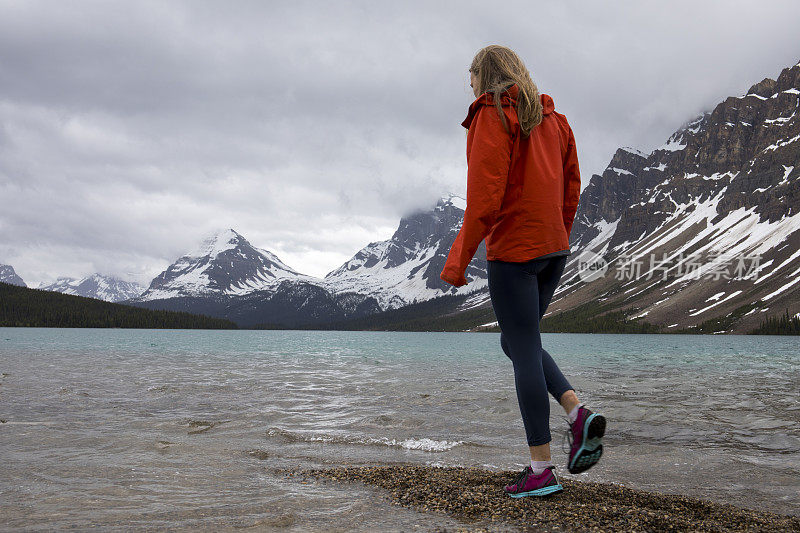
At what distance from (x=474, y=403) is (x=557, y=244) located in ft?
28.9

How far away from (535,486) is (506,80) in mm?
4166

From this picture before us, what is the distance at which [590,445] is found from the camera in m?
4.91

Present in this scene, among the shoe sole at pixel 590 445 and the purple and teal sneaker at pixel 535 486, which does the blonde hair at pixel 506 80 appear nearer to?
the shoe sole at pixel 590 445

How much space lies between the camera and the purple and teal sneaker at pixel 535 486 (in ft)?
16.2

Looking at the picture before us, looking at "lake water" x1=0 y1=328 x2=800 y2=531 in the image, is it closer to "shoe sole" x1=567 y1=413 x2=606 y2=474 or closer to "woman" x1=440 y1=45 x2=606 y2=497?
"shoe sole" x1=567 y1=413 x2=606 y2=474

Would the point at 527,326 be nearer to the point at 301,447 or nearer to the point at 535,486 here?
the point at 535,486

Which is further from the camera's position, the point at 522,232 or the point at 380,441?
the point at 380,441

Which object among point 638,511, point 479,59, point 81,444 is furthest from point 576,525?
point 81,444

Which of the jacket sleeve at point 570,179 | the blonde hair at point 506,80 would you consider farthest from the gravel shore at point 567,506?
the blonde hair at point 506,80

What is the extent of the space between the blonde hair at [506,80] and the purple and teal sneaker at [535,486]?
11.4ft

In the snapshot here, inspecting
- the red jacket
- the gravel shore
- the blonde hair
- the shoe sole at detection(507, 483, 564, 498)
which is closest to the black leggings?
the red jacket

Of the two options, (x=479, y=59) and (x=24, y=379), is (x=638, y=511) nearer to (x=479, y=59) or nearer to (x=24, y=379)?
(x=479, y=59)

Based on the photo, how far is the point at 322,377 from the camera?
20.5 metres

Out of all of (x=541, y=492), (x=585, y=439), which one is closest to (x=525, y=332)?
(x=585, y=439)
